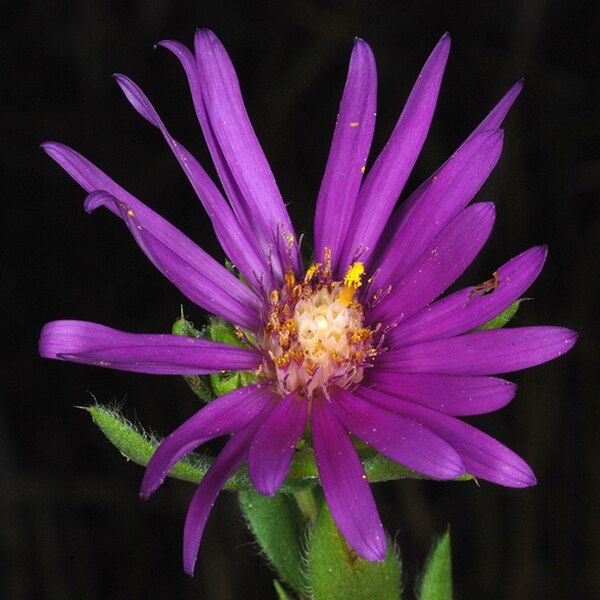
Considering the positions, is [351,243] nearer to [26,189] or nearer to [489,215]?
[489,215]

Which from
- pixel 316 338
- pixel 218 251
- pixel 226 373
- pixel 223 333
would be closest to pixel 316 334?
pixel 316 338

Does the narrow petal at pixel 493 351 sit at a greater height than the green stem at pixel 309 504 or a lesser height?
greater

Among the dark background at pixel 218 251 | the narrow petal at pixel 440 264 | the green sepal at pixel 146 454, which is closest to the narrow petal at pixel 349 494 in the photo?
the green sepal at pixel 146 454

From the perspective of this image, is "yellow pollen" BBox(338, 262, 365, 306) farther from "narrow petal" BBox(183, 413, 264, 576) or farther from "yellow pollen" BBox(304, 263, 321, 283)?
"narrow petal" BBox(183, 413, 264, 576)

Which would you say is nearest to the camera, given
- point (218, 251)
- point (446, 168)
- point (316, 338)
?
point (446, 168)

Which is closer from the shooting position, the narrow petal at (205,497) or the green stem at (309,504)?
the narrow petal at (205,497)

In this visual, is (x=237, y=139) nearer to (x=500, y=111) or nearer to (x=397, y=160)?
(x=397, y=160)

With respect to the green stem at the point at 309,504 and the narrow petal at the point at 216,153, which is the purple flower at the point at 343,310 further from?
the green stem at the point at 309,504
